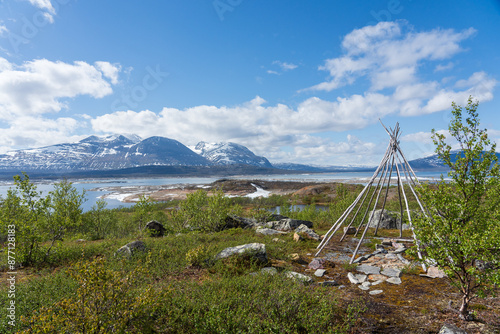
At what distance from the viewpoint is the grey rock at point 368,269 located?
31.0 ft

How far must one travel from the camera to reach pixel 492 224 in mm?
5320

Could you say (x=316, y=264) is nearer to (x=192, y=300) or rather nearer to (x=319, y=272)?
(x=319, y=272)

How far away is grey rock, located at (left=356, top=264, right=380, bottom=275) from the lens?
9445 mm

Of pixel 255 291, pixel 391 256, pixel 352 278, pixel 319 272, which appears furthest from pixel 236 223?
pixel 255 291

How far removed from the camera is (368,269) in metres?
9.80

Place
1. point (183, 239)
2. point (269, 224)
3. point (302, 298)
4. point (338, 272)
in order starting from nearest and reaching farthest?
point (302, 298)
point (338, 272)
point (183, 239)
point (269, 224)

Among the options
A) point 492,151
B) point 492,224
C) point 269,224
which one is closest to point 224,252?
point 492,224

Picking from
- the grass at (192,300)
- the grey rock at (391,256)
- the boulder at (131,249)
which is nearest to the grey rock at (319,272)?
the grass at (192,300)

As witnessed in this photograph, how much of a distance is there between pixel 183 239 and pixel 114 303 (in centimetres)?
917

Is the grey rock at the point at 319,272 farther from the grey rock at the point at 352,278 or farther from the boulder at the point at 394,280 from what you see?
the boulder at the point at 394,280

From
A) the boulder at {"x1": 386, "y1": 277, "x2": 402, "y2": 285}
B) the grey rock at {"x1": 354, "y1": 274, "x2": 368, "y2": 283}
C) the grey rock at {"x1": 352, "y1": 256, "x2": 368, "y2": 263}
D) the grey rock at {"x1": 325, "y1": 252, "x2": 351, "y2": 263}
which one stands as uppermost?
the boulder at {"x1": 386, "y1": 277, "x2": 402, "y2": 285}

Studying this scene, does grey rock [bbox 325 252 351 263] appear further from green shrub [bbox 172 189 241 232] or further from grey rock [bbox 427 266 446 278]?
green shrub [bbox 172 189 241 232]

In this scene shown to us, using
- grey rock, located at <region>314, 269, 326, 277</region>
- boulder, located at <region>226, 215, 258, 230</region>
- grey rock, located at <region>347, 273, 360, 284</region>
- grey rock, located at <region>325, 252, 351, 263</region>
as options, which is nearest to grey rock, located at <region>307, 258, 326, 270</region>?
grey rock, located at <region>314, 269, 326, 277</region>

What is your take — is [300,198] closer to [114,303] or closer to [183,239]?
[183,239]
